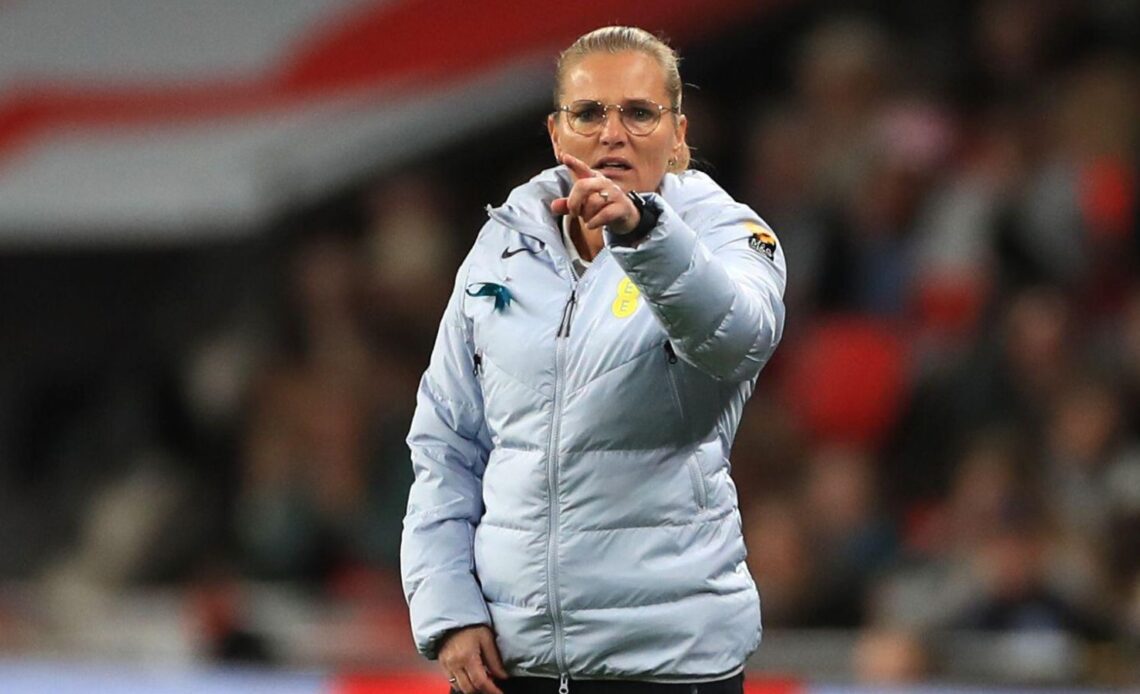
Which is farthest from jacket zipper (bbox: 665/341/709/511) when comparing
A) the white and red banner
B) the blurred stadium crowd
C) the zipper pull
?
the white and red banner

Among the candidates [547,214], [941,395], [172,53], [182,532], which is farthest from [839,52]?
[547,214]

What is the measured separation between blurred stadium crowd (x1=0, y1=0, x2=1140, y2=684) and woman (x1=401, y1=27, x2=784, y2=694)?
6.07ft

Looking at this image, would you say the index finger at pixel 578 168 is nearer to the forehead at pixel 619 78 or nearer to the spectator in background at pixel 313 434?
the forehead at pixel 619 78

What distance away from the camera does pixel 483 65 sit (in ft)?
19.7

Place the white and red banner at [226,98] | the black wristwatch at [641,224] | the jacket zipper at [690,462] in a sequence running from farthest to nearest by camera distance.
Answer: the white and red banner at [226,98]
the jacket zipper at [690,462]
the black wristwatch at [641,224]

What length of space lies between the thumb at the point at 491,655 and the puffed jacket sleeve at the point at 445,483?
0.12 ft

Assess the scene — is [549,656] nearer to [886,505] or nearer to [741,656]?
[741,656]

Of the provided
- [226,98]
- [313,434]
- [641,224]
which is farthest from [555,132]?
[226,98]

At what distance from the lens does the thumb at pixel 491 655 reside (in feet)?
7.42

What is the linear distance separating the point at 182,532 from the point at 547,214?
13.5 feet

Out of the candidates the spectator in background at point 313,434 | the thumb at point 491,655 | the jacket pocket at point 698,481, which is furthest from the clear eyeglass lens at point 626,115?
the spectator in background at point 313,434

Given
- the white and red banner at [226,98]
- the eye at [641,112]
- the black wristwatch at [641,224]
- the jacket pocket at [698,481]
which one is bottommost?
the jacket pocket at [698,481]

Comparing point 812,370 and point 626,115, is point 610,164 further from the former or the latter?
point 812,370

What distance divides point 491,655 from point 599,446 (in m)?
0.27
